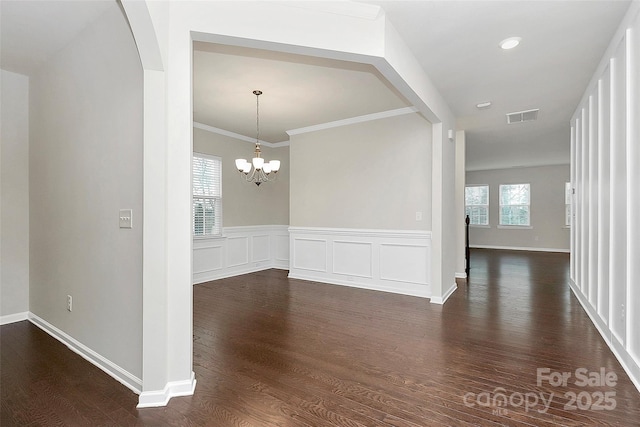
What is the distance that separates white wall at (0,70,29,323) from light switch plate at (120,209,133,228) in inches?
91.3

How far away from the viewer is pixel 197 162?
17.7 ft

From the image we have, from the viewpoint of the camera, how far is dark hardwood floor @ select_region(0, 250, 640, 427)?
Result: 1871 millimetres

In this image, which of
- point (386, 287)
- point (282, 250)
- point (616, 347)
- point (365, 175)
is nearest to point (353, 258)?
point (386, 287)

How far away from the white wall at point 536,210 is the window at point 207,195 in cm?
900

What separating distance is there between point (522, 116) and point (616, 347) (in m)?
3.57

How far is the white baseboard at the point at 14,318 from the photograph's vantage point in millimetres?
3391

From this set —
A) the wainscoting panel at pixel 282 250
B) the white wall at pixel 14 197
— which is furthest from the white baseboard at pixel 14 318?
the wainscoting panel at pixel 282 250

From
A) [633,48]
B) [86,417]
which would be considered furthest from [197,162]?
[633,48]

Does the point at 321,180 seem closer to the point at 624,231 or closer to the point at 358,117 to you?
the point at 358,117

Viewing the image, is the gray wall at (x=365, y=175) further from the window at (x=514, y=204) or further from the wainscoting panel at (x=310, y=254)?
the window at (x=514, y=204)

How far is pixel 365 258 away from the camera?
199 inches

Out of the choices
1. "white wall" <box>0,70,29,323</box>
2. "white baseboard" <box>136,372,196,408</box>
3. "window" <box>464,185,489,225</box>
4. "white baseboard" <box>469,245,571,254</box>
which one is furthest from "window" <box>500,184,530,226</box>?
"white wall" <box>0,70,29,323</box>

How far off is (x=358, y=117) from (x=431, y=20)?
261 centimetres

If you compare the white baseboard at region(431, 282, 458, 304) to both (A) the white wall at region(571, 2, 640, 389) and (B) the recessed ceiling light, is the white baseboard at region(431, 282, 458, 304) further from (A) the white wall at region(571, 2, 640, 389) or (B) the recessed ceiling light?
(B) the recessed ceiling light
